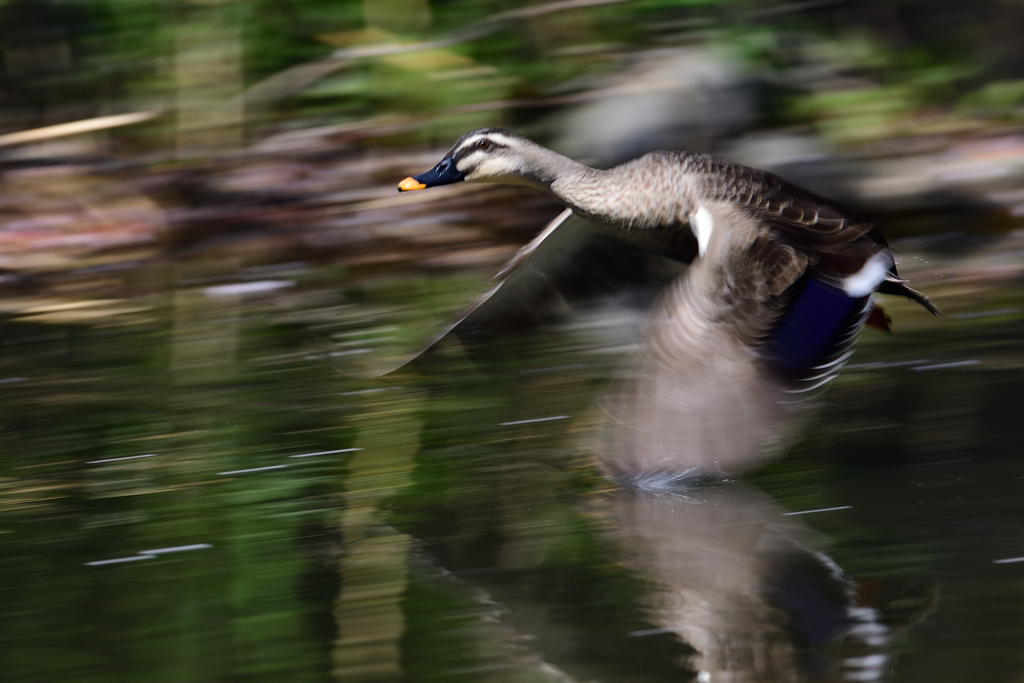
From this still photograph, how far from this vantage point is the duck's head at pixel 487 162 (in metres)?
4.08

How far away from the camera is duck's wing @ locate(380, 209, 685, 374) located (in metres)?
4.20

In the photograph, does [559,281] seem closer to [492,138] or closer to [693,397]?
[492,138]

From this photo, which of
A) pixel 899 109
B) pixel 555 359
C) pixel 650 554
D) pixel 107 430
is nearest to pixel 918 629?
pixel 650 554

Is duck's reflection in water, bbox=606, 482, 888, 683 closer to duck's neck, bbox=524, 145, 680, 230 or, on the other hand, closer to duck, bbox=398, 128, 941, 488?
duck, bbox=398, 128, 941, 488

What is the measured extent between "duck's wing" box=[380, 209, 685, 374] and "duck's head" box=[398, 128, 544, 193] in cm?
22

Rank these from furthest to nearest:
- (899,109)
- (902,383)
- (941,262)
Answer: (899,109) < (941,262) < (902,383)

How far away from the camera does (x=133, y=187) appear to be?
22.9 feet

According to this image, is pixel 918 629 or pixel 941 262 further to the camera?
pixel 941 262

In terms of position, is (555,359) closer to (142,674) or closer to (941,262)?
(941,262)

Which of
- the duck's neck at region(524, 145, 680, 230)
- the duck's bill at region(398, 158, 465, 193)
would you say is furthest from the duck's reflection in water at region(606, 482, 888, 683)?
the duck's bill at region(398, 158, 465, 193)

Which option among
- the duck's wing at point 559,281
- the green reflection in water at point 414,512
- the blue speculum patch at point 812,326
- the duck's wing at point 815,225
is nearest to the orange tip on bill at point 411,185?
the duck's wing at point 559,281

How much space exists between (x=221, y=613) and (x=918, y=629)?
1.49m

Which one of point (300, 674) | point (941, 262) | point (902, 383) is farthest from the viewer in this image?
point (941, 262)

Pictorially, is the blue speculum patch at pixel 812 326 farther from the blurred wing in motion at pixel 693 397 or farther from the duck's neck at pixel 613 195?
the duck's neck at pixel 613 195
